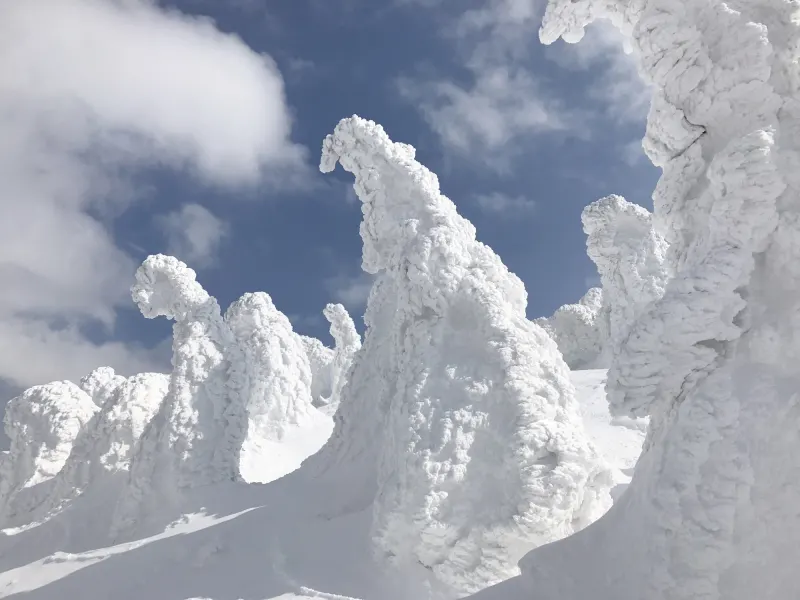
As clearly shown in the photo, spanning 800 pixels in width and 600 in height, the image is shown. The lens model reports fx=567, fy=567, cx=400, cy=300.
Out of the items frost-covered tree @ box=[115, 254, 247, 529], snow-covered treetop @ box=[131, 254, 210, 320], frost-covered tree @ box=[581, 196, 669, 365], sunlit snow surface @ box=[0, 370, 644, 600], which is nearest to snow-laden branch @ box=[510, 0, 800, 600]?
sunlit snow surface @ box=[0, 370, 644, 600]

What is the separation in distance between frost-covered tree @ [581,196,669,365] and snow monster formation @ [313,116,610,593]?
12653 millimetres

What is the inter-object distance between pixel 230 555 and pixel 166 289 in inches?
300

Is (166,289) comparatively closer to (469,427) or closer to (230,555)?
(230,555)

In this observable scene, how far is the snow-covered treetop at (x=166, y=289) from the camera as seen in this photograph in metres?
14.5

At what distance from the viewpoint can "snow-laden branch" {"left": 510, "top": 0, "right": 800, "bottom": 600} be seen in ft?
14.2

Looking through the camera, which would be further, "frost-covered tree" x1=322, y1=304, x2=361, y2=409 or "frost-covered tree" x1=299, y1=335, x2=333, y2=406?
"frost-covered tree" x1=299, y1=335, x2=333, y2=406

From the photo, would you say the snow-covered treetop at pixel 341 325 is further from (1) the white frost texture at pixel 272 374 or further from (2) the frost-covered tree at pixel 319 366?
(1) the white frost texture at pixel 272 374

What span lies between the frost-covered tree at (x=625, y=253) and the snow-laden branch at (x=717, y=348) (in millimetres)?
15964

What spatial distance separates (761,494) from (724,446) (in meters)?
0.41

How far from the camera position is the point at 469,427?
26.3 feet

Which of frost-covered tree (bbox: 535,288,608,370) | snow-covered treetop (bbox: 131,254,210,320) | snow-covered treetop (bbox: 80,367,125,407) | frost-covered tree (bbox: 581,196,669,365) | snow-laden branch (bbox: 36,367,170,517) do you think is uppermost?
frost-covered tree (bbox: 535,288,608,370)

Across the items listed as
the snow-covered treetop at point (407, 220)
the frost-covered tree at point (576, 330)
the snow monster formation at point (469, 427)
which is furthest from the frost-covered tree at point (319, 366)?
the snow monster formation at point (469, 427)

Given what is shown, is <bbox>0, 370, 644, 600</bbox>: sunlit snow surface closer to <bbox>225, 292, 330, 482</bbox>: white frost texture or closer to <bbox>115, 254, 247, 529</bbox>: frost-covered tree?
<bbox>115, 254, 247, 529</bbox>: frost-covered tree

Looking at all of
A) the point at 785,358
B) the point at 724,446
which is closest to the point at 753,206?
the point at 785,358
